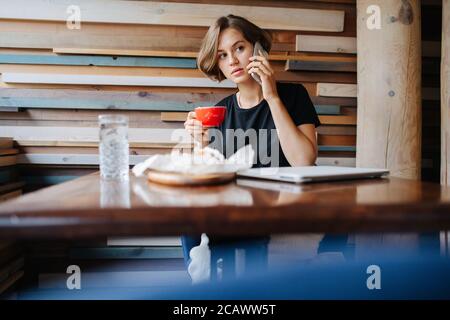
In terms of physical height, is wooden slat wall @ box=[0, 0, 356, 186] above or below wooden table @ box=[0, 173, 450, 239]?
above

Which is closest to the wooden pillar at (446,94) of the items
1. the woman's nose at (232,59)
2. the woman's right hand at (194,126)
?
the woman's nose at (232,59)

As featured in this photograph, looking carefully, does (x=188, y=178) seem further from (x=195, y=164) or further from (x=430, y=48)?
(x=430, y=48)

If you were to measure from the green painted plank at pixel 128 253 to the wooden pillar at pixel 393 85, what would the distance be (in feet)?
5.47

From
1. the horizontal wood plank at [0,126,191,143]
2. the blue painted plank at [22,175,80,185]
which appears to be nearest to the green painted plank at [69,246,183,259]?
the blue painted plank at [22,175,80,185]

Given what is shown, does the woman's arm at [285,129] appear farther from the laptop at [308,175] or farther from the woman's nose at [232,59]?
the laptop at [308,175]

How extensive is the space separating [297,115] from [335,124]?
2.90ft

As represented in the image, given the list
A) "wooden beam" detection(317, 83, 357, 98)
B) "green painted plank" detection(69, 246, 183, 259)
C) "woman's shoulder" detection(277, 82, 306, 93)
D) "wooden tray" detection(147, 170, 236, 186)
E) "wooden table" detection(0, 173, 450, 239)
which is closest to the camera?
"wooden table" detection(0, 173, 450, 239)

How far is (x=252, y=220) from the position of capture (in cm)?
74

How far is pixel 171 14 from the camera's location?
10.00ft

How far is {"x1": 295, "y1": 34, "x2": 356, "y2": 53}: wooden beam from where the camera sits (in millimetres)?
3145

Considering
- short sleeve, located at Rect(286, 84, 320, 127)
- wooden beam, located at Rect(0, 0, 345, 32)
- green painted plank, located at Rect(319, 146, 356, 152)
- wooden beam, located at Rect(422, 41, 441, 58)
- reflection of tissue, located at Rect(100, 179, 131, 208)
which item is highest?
wooden beam, located at Rect(0, 0, 345, 32)

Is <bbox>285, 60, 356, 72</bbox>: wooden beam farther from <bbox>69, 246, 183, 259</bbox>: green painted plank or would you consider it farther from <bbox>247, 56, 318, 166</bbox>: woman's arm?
<bbox>69, 246, 183, 259</bbox>: green painted plank

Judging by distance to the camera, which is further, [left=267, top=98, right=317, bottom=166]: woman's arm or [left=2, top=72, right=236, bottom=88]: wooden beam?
[left=2, top=72, right=236, bottom=88]: wooden beam

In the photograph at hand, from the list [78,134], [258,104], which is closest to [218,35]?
[258,104]
